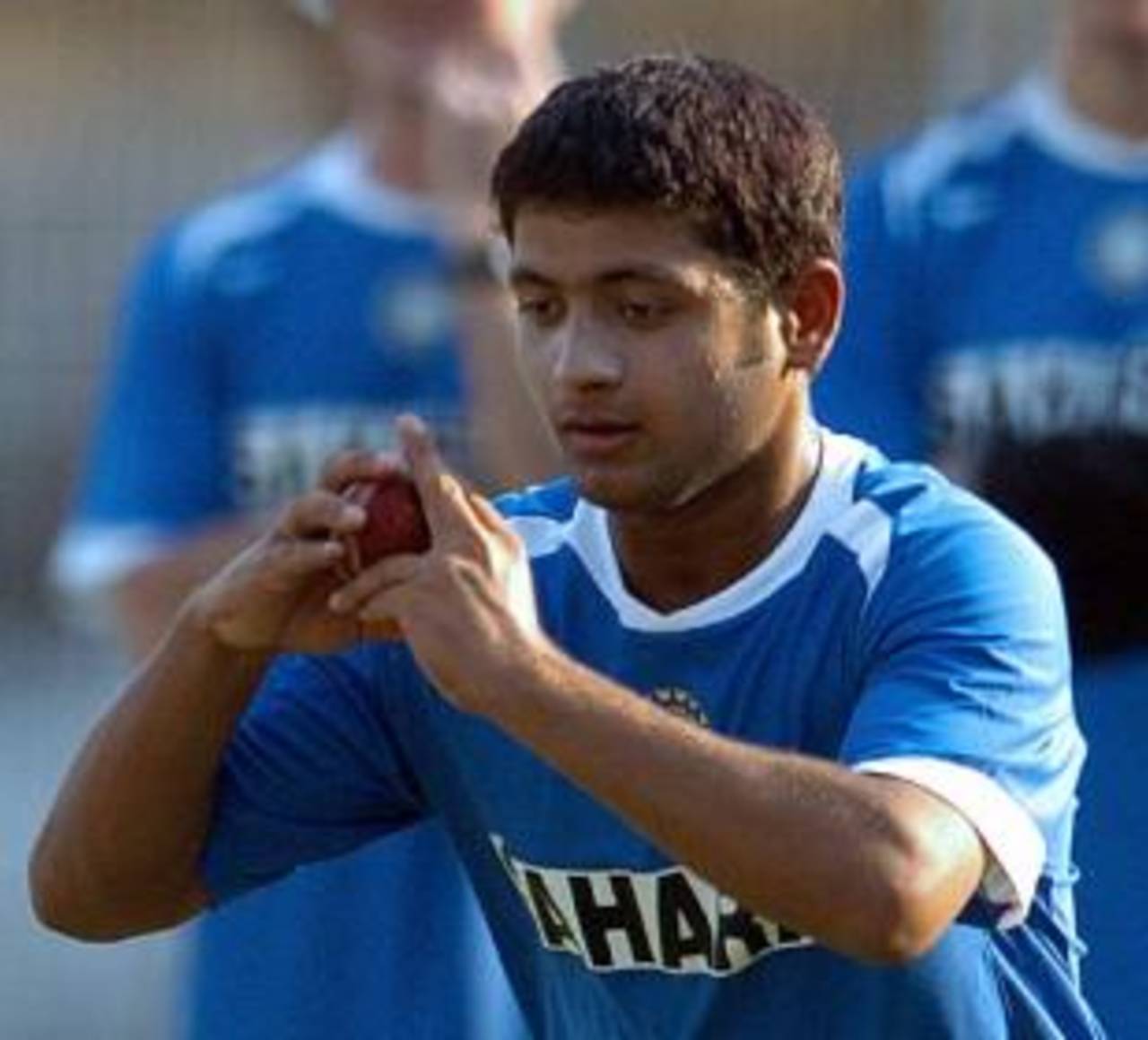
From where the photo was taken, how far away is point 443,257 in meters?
5.79

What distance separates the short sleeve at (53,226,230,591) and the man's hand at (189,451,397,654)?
1483 mm

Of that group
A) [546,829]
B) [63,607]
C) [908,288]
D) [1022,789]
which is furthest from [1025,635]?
[63,607]

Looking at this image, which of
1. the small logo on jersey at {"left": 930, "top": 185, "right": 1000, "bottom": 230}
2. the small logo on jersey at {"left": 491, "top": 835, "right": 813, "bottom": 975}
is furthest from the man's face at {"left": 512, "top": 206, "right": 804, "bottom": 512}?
the small logo on jersey at {"left": 930, "top": 185, "right": 1000, "bottom": 230}

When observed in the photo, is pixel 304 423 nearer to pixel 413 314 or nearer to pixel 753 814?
pixel 413 314

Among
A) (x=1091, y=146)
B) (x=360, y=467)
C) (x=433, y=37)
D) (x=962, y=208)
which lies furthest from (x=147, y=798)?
(x=1091, y=146)

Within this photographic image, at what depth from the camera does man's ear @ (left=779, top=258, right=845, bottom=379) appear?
14.3 feet

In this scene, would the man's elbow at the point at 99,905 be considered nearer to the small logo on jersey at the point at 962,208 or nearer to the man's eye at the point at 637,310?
the man's eye at the point at 637,310

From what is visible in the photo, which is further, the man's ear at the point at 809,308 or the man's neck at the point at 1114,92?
the man's neck at the point at 1114,92

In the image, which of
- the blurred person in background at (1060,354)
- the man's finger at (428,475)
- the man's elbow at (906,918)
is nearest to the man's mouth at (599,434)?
the man's finger at (428,475)

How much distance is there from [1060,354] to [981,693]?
1.60 metres

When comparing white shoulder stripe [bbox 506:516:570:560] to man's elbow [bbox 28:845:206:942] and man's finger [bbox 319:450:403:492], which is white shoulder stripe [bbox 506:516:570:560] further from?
man's elbow [bbox 28:845:206:942]

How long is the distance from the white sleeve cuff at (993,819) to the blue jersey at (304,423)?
4.95ft

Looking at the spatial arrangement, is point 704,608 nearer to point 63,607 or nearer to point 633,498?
point 633,498

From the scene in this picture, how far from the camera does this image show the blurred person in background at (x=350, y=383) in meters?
5.70
